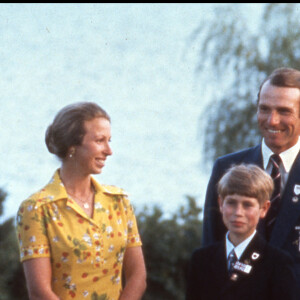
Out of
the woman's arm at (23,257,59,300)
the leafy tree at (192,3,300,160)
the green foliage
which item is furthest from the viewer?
the leafy tree at (192,3,300,160)

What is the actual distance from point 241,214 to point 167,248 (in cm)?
492

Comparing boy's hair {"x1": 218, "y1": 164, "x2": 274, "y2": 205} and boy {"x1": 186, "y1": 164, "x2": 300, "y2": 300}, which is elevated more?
boy's hair {"x1": 218, "y1": 164, "x2": 274, "y2": 205}

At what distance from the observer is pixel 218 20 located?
553 inches

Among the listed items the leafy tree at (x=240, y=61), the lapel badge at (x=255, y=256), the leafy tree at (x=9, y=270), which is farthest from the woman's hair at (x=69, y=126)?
the leafy tree at (x=240, y=61)

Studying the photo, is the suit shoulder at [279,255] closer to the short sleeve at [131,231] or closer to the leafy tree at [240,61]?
the short sleeve at [131,231]

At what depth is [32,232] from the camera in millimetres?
3396

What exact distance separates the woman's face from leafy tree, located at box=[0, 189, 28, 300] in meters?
4.79

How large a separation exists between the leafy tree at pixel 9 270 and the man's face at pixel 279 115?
16.8ft

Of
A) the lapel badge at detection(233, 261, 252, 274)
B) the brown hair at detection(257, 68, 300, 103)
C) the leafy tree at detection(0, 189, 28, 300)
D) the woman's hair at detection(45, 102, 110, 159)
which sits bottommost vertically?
the leafy tree at detection(0, 189, 28, 300)

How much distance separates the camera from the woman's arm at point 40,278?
3.35 meters

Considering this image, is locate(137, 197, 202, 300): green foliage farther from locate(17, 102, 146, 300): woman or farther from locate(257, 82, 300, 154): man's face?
locate(257, 82, 300, 154): man's face

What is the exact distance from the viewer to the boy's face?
11.2 feet

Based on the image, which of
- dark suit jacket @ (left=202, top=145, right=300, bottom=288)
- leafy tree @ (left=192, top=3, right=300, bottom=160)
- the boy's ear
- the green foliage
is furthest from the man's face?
leafy tree @ (left=192, top=3, right=300, bottom=160)

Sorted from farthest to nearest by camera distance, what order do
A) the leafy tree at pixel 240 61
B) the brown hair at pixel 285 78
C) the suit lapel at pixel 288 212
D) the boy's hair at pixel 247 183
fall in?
the leafy tree at pixel 240 61 < the brown hair at pixel 285 78 < the suit lapel at pixel 288 212 < the boy's hair at pixel 247 183
